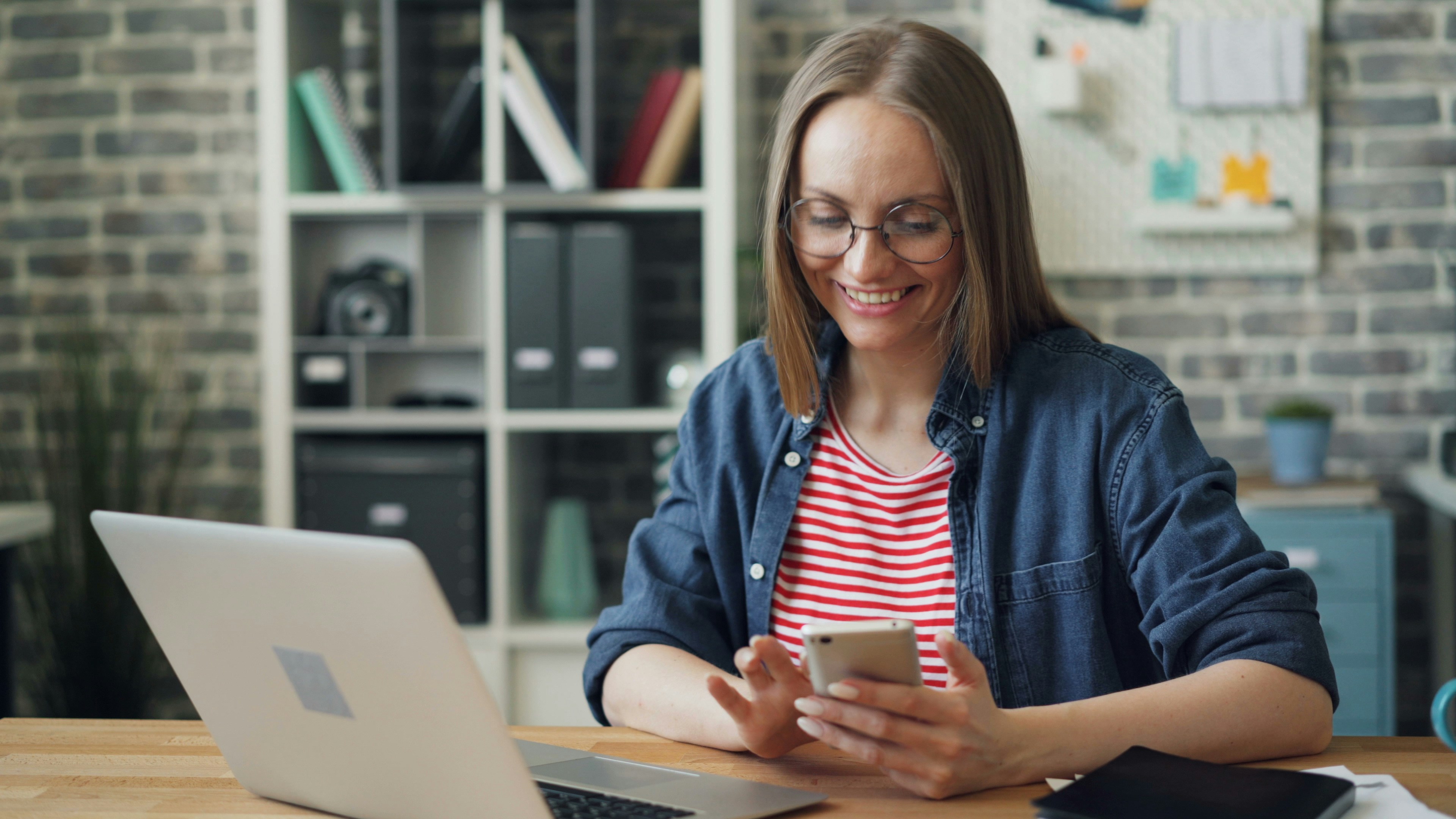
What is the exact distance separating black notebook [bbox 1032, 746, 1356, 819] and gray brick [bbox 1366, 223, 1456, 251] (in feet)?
7.66

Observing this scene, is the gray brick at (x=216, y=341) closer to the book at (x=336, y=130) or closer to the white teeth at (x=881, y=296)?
the book at (x=336, y=130)

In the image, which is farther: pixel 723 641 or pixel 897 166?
pixel 723 641

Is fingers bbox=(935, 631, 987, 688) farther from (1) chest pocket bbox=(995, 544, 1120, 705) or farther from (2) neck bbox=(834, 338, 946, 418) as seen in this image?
(2) neck bbox=(834, 338, 946, 418)

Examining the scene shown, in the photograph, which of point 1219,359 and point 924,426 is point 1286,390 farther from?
point 924,426

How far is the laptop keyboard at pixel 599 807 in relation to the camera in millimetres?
904

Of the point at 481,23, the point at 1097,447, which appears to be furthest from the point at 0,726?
the point at 481,23

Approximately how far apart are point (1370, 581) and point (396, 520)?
2.05m

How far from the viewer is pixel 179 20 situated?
10.1 feet

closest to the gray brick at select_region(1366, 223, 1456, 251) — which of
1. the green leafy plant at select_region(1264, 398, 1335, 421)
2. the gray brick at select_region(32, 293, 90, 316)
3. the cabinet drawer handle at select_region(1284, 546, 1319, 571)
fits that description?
the green leafy plant at select_region(1264, 398, 1335, 421)

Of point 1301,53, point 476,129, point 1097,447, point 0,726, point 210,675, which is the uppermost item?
point 1301,53

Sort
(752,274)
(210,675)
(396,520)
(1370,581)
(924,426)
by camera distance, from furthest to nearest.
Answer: (752,274)
(396,520)
(1370,581)
(924,426)
(210,675)

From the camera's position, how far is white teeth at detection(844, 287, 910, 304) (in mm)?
1308

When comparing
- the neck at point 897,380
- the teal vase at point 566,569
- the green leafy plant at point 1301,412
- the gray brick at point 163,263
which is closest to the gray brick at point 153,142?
the gray brick at point 163,263

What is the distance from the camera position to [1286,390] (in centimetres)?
296
